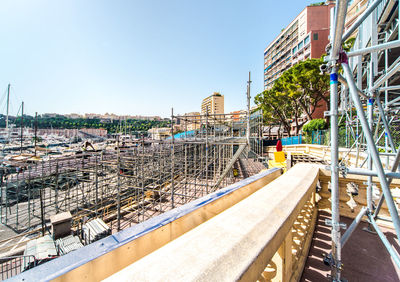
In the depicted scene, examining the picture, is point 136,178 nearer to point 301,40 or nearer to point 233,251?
point 233,251

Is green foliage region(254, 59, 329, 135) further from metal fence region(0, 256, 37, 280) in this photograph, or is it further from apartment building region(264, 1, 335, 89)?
metal fence region(0, 256, 37, 280)

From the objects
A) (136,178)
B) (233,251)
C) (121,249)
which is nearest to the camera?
(233,251)

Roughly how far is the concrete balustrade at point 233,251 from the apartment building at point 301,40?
4421 cm

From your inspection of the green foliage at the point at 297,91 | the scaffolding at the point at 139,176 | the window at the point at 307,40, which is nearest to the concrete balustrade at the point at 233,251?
the scaffolding at the point at 139,176

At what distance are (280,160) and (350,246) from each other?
4795mm

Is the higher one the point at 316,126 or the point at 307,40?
the point at 307,40

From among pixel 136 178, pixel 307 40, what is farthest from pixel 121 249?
pixel 307 40

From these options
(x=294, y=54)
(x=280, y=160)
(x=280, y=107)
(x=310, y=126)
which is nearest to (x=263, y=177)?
(x=280, y=160)

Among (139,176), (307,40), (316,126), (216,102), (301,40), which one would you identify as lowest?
(139,176)

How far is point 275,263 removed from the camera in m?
1.36

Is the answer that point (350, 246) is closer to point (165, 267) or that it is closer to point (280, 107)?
point (165, 267)

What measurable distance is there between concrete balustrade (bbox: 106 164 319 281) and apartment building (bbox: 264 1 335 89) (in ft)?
145

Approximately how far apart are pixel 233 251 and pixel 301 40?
50442 mm

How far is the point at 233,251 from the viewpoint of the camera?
2.73 ft
